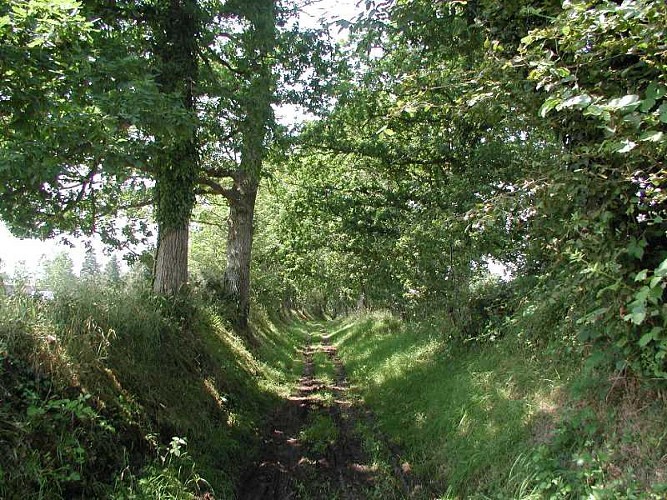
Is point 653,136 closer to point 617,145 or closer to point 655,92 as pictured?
point 617,145

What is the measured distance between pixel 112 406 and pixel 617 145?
5.91 m

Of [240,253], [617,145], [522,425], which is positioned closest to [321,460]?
[522,425]

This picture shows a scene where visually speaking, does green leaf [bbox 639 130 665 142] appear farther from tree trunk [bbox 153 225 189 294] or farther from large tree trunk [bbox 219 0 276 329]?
tree trunk [bbox 153 225 189 294]

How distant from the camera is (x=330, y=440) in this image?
8102mm

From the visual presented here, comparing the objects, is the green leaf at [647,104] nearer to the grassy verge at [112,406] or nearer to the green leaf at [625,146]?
the green leaf at [625,146]

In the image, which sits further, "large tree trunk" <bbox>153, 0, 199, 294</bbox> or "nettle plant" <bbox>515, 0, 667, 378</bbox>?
"large tree trunk" <bbox>153, 0, 199, 294</bbox>

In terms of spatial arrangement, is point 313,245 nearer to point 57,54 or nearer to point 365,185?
point 365,185

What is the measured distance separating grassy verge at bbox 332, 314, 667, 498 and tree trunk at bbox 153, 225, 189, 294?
5.16m

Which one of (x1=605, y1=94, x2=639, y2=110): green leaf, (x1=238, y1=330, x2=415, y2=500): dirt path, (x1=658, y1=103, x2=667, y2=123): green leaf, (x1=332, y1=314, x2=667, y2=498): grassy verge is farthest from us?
(x1=238, y1=330, x2=415, y2=500): dirt path

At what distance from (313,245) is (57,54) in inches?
458

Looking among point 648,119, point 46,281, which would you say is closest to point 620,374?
point 648,119

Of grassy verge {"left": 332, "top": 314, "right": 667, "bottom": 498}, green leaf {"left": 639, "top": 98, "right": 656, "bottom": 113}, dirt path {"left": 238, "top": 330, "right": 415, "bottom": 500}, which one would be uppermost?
green leaf {"left": 639, "top": 98, "right": 656, "bottom": 113}

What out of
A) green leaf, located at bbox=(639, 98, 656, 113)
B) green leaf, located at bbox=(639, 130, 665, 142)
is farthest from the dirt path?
green leaf, located at bbox=(639, 98, 656, 113)

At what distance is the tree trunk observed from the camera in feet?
34.0
